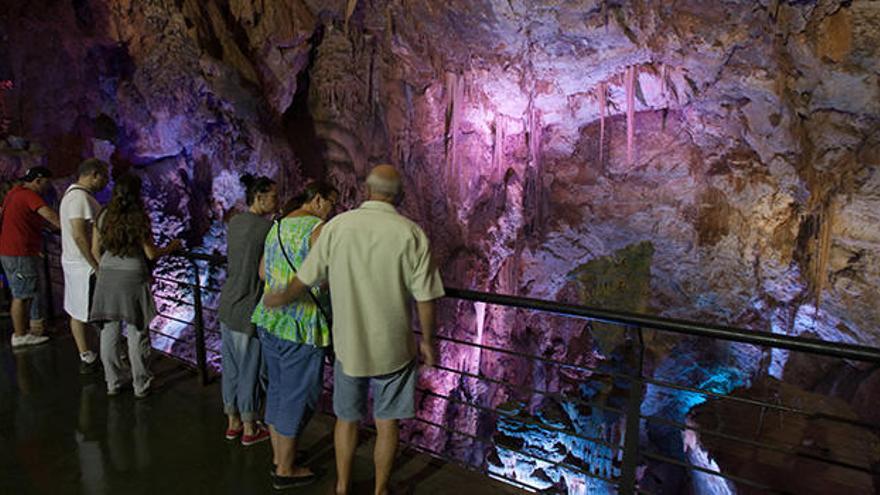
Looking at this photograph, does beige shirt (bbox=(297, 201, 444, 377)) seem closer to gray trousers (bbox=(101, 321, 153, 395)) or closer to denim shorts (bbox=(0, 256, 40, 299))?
gray trousers (bbox=(101, 321, 153, 395))

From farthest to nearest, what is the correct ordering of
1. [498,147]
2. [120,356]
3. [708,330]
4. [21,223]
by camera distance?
[498,147], [21,223], [120,356], [708,330]

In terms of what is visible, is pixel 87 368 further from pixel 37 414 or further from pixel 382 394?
pixel 382 394

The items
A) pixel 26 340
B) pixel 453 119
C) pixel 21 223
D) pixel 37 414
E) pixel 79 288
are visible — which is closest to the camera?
pixel 37 414

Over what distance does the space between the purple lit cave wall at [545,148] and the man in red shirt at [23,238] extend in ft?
9.79

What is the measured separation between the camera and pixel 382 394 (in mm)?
2098

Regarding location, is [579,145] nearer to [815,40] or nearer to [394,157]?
[394,157]

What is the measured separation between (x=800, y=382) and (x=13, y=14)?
53.7 ft

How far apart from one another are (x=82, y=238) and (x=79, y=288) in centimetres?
46

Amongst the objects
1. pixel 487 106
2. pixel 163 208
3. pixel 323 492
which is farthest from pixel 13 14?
pixel 323 492

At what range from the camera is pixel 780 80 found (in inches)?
264

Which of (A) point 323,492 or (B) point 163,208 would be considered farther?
(B) point 163,208

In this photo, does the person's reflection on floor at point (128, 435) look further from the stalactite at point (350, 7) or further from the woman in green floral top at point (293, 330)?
the stalactite at point (350, 7)

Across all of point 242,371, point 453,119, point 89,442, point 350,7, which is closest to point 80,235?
point 89,442

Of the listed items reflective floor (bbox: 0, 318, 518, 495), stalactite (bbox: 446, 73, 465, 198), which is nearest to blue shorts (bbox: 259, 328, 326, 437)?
reflective floor (bbox: 0, 318, 518, 495)
